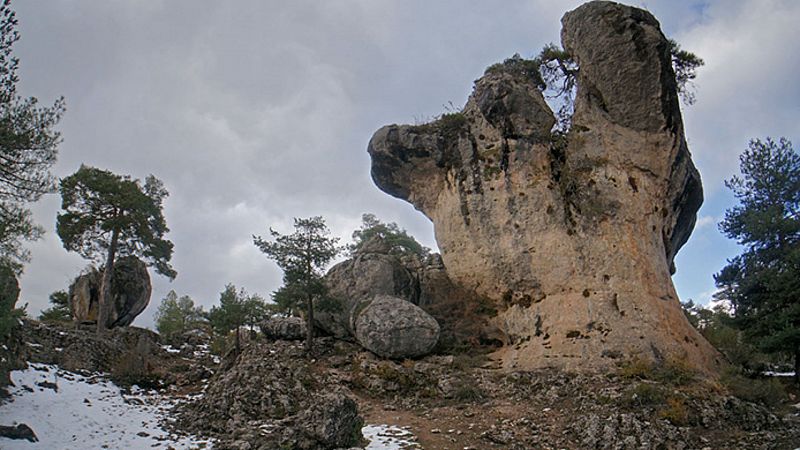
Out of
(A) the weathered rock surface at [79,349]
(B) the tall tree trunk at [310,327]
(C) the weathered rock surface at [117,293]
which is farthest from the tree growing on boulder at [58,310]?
(B) the tall tree trunk at [310,327]

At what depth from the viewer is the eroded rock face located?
730 inches

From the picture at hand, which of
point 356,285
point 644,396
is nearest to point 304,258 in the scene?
point 356,285

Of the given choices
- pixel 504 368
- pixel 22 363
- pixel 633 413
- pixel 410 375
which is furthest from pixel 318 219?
pixel 633 413

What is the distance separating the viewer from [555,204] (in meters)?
21.6

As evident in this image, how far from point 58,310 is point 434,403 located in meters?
27.2

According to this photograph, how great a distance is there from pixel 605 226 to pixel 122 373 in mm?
19122

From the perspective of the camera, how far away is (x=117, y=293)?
25641mm

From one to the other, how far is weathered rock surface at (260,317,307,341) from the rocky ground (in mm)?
2079

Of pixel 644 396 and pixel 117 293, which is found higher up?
pixel 117 293

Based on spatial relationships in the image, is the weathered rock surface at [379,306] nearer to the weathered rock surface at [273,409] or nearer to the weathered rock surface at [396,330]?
the weathered rock surface at [396,330]

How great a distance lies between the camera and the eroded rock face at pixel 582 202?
18.5 meters

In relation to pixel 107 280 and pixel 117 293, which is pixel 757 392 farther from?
pixel 117 293

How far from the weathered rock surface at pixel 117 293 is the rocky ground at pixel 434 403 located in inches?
223

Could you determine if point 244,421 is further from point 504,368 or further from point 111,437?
point 504,368
